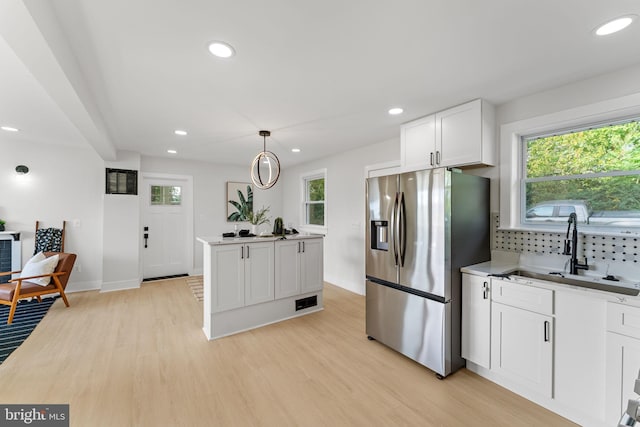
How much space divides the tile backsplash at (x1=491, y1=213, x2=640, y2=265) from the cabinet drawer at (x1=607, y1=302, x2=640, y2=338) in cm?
61

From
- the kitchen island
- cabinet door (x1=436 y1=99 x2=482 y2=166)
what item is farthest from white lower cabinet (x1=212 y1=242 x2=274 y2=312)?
cabinet door (x1=436 y1=99 x2=482 y2=166)

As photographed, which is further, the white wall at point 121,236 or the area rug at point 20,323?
the white wall at point 121,236

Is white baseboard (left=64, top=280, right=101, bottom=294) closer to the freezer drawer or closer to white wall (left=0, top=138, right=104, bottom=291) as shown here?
white wall (left=0, top=138, right=104, bottom=291)

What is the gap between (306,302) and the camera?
12.5 feet

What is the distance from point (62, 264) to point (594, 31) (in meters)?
6.08

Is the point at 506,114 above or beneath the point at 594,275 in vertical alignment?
above

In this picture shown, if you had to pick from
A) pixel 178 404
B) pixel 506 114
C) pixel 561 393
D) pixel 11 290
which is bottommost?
pixel 178 404

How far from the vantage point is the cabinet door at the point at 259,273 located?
3264mm

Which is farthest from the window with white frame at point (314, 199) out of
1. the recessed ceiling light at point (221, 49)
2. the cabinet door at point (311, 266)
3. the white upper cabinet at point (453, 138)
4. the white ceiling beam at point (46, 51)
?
the white ceiling beam at point (46, 51)

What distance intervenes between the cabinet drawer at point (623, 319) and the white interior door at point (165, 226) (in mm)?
6102

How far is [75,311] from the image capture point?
3.75m

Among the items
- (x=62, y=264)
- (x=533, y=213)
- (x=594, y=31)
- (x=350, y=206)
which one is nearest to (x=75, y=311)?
(x=62, y=264)

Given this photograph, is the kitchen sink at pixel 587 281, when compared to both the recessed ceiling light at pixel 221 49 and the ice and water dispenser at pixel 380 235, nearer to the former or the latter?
the ice and water dispenser at pixel 380 235

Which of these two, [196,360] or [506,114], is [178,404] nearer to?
[196,360]
